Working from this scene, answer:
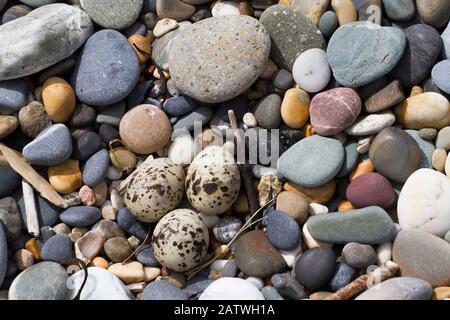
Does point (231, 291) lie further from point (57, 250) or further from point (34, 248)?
point (34, 248)

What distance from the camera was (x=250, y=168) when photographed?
2840 millimetres

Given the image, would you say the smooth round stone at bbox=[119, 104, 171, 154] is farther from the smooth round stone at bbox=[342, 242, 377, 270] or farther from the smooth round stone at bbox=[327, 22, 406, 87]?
the smooth round stone at bbox=[342, 242, 377, 270]

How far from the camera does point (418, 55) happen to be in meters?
2.77

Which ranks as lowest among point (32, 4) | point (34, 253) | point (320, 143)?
point (34, 253)

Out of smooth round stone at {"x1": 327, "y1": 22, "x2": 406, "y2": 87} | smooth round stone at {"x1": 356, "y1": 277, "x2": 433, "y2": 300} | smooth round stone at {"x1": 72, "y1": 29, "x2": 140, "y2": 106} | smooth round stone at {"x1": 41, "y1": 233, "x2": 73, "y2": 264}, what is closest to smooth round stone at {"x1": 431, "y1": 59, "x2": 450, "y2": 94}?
smooth round stone at {"x1": 327, "y1": 22, "x2": 406, "y2": 87}

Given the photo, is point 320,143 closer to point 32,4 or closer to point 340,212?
point 340,212

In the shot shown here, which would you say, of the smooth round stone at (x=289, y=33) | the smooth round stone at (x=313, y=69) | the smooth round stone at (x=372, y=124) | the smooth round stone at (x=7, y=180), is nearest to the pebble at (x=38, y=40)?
the smooth round stone at (x=7, y=180)

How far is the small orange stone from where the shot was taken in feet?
9.36

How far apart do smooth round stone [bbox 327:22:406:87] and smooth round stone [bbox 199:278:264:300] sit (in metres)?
1.00

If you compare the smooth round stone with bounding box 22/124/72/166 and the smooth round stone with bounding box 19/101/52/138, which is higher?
the smooth round stone with bounding box 19/101/52/138

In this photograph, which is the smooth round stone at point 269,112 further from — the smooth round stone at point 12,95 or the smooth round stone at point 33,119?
the smooth round stone at point 12,95

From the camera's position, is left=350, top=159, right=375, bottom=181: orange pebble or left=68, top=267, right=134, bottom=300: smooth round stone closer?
left=68, top=267, right=134, bottom=300: smooth round stone

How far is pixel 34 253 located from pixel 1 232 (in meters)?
0.18
